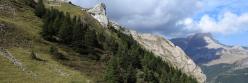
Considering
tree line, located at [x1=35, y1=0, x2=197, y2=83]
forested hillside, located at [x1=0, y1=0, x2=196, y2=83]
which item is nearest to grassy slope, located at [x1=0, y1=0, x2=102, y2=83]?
forested hillside, located at [x1=0, y1=0, x2=196, y2=83]

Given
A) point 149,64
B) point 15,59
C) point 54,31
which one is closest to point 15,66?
point 15,59

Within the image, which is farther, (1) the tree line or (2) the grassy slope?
(1) the tree line

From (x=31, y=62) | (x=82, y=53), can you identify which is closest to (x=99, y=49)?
(x=82, y=53)

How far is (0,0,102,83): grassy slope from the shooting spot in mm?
90688

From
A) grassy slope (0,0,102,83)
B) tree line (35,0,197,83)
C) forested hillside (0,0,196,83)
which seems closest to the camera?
grassy slope (0,0,102,83)

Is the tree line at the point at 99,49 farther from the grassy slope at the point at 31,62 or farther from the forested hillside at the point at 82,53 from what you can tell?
the grassy slope at the point at 31,62

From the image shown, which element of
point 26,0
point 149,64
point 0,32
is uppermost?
point 26,0

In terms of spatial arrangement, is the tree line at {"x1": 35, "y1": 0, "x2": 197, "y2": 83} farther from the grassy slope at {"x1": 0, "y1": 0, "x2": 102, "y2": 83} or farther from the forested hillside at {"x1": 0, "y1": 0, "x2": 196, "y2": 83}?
the grassy slope at {"x1": 0, "y1": 0, "x2": 102, "y2": 83}

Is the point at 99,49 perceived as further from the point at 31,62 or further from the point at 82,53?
the point at 31,62

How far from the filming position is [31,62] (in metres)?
101

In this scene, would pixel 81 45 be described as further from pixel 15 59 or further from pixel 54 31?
pixel 15 59

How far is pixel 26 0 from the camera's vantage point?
6870 inches

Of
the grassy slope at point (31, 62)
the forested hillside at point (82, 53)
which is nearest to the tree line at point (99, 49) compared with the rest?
the forested hillside at point (82, 53)

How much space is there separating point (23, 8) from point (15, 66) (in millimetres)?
65236
